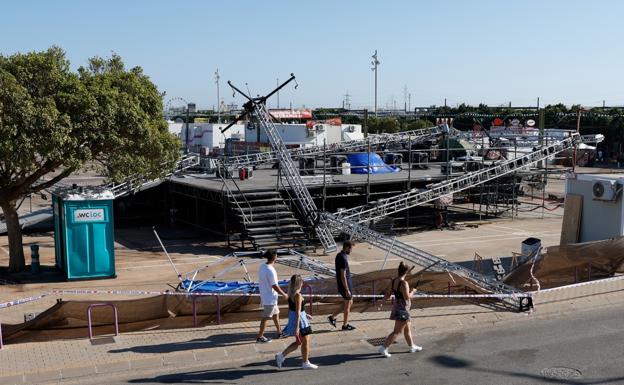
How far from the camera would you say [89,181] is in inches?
1879

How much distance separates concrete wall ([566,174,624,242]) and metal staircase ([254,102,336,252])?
8.50 meters

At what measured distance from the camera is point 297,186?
26.5m

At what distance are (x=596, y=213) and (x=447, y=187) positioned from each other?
9561 mm

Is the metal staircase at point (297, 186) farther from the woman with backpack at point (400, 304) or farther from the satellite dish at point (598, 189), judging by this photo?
the woman with backpack at point (400, 304)

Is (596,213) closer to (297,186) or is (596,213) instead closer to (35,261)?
(297,186)

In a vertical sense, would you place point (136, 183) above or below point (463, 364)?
above

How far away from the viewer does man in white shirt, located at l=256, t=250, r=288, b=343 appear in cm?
1125

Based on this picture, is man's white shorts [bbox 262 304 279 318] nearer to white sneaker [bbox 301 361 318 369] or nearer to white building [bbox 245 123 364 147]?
white sneaker [bbox 301 361 318 369]

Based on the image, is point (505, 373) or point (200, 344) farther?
point (200, 344)

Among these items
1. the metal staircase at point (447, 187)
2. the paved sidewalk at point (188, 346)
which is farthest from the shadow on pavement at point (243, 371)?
the metal staircase at point (447, 187)

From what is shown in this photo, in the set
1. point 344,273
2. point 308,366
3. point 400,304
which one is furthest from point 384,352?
point 344,273

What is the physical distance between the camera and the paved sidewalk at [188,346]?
34.6ft

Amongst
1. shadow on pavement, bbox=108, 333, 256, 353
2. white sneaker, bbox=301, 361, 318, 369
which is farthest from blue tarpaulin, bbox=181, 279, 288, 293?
white sneaker, bbox=301, 361, 318, 369

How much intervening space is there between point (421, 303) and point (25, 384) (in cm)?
787
